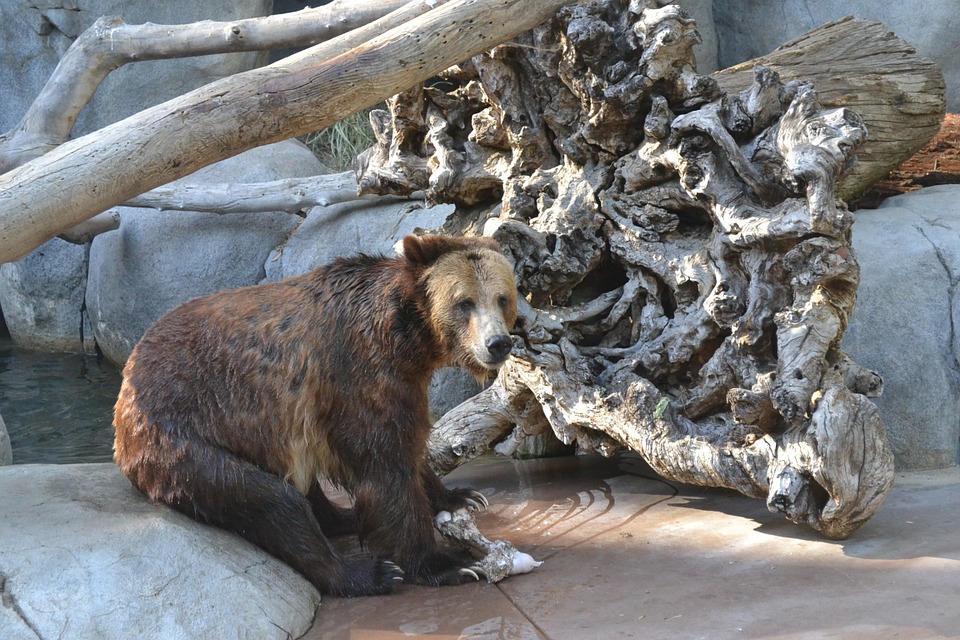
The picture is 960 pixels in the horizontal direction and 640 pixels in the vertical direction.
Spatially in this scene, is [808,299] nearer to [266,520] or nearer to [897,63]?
[266,520]

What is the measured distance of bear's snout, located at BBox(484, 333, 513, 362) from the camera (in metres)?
4.27

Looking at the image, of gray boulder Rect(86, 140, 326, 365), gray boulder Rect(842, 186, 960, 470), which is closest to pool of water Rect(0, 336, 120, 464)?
gray boulder Rect(86, 140, 326, 365)

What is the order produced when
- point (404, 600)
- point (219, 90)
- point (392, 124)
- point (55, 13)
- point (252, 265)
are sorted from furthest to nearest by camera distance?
1. point (55, 13)
2. point (252, 265)
3. point (392, 124)
4. point (219, 90)
5. point (404, 600)

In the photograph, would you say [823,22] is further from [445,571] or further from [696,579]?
[445,571]

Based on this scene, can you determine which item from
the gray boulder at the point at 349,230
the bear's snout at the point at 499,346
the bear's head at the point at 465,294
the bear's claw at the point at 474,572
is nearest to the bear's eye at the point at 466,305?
the bear's head at the point at 465,294

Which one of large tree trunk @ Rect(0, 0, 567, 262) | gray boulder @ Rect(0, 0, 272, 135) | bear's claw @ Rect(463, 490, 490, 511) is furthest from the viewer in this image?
gray boulder @ Rect(0, 0, 272, 135)

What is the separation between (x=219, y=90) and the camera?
452cm

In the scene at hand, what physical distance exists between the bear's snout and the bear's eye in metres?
0.21

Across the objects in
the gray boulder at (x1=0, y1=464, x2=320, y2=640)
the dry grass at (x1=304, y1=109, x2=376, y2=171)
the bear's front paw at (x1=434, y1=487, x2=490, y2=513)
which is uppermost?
the dry grass at (x1=304, y1=109, x2=376, y2=171)

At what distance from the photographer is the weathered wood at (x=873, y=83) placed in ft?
22.2

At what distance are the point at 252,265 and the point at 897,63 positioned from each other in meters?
6.10

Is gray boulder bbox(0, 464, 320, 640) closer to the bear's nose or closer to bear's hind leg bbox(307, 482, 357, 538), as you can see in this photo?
bear's hind leg bbox(307, 482, 357, 538)

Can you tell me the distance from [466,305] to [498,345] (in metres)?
0.27

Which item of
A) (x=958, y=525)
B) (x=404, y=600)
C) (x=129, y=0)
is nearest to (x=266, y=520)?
(x=404, y=600)
